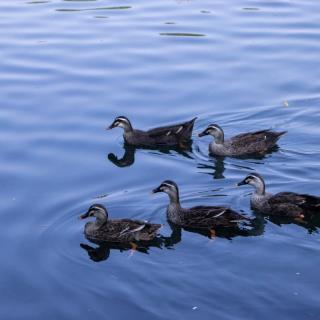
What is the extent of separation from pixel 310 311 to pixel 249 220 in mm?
3420

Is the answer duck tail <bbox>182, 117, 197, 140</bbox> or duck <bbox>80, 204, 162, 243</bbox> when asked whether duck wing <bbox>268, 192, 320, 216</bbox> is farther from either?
duck tail <bbox>182, 117, 197, 140</bbox>

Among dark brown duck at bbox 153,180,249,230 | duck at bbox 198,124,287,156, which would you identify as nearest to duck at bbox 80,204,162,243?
dark brown duck at bbox 153,180,249,230

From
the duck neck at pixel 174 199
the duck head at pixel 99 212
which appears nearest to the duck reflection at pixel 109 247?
the duck head at pixel 99 212

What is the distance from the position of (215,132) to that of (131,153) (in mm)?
1788

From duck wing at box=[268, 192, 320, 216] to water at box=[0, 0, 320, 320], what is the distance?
0.30m

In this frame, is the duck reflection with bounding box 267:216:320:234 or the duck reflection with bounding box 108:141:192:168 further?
the duck reflection with bounding box 108:141:192:168

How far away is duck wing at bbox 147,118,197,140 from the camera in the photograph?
18.5 m

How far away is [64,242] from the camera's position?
47.0ft

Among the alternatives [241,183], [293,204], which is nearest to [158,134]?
[241,183]

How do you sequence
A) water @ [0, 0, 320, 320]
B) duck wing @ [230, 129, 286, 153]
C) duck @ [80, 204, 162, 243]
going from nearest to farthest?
1. water @ [0, 0, 320, 320]
2. duck @ [80, 204, 162, 243]
3. duck wing @ [230, 129, 286, 153]

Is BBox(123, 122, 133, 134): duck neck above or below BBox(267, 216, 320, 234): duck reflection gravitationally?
above

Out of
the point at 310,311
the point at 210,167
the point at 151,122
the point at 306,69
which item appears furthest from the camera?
the point at 306,69

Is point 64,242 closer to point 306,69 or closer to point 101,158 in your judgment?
point 101,158

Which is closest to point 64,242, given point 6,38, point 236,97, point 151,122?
point 151,122
